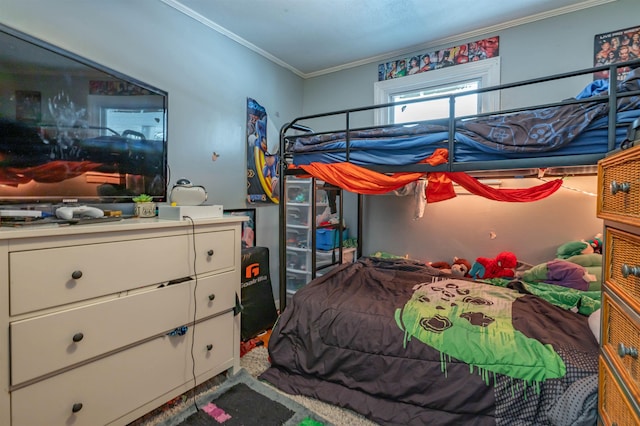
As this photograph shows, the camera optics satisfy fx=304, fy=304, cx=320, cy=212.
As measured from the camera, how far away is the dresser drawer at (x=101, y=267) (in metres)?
1.10

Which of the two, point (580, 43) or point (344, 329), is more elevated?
point (580, 43)

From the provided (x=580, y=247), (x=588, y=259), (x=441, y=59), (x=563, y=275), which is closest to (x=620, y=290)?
(x=563, y=275)

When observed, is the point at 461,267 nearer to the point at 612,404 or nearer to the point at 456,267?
the point at 456,267

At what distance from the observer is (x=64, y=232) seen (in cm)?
117

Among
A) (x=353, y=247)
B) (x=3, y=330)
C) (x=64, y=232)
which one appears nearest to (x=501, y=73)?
(x=353, y=247)

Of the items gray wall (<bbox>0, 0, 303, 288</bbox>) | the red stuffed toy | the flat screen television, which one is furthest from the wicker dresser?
gray wall (<bbox>0, 0, 303, 288</bbox>)

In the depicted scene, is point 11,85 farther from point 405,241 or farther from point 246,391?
point 405,241

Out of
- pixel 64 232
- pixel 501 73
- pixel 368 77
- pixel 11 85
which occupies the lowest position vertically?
pixel 64 232

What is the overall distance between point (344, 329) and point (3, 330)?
4.83ft

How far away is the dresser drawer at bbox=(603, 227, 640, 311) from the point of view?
Answer: 863mm

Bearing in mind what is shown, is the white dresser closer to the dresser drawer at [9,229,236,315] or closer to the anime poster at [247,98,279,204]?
the dresser drawer at [9,229,236,315]

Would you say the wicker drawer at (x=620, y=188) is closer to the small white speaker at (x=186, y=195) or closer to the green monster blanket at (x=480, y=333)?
the green monster blanket at (x=480, y=333)

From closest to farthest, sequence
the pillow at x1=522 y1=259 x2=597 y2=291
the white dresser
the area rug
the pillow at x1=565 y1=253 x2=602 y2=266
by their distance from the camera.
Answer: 1. the white dresser
2. the area rug
3. the pillow at x1=522 y1=259 x2=597 y2=291
4. the pillow at x1=565 y1=253 x2=602 y2=266

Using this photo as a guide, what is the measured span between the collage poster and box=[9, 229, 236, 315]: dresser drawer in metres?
2.47
